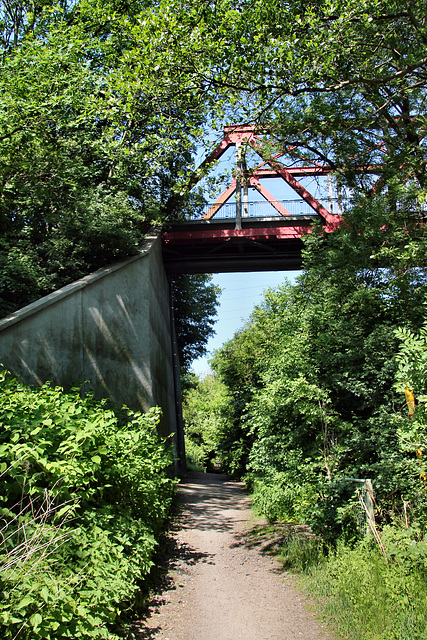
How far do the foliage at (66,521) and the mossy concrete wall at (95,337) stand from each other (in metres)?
3.44

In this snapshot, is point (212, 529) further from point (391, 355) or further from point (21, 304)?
point (21, 304)

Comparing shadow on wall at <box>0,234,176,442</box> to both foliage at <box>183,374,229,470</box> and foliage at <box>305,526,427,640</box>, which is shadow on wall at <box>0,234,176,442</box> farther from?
foliage at <box>183,374,229,470</box>

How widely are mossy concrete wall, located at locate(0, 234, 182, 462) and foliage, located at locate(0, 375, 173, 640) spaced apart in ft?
11.3

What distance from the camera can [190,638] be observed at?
447 centimetres

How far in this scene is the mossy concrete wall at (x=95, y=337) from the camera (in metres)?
8.69

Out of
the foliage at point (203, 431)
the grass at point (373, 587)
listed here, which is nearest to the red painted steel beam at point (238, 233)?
the foliage at point (203, 431)

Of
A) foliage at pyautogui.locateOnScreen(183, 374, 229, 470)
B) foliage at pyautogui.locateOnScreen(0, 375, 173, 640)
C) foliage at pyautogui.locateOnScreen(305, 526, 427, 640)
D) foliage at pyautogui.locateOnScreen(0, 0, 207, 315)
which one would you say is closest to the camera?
foliage at pyautogui.locateOnScreen(0, 375, 173, 640)

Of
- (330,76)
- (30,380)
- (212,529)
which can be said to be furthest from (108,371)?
(330,76)

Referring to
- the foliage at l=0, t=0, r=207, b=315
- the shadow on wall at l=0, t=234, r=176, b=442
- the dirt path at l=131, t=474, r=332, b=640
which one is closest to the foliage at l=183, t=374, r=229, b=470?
the shadow on wall at l=0, t=234, r=176, b=442

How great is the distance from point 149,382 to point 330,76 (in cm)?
685

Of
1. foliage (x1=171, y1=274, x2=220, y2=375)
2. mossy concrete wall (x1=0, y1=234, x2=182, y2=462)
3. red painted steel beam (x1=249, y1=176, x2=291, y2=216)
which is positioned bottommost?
mossy concrete wall (x1=0, y1=234, x2=182, y2=462)

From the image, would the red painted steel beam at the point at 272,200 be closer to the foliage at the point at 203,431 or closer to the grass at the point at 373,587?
the foliage at the point at 203,431

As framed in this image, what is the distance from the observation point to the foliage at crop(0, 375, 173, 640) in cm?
306

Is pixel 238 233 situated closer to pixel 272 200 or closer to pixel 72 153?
pixel 272 200
